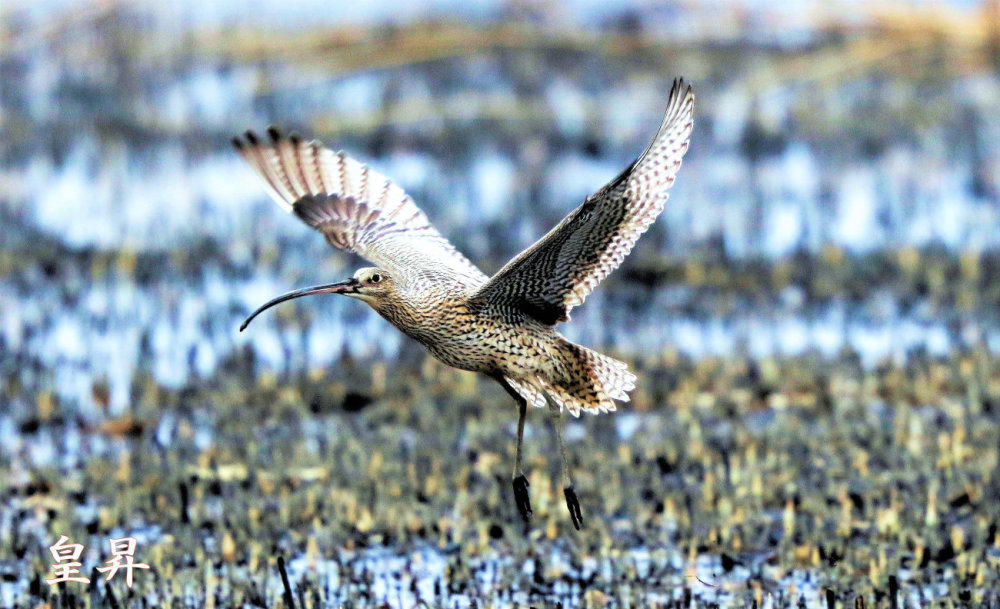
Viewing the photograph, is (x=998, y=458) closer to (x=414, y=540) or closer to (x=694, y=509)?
(x=694, y=509)

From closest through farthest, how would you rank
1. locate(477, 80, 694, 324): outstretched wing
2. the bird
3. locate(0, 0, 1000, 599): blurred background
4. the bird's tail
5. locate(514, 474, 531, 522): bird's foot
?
1. locate(477, 80, 694, 324): outstretched wing
2. the bird
3. locate(514, 474, 531, 522): bird's foot
4. the bird's tail
5. locate(0, 0, 1000, 599): blurred background

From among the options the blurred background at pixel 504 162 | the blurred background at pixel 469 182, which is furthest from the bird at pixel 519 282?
the blurred background at pixel 504 162

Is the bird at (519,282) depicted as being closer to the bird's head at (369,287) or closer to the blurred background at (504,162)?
the bird's head at (369,287)

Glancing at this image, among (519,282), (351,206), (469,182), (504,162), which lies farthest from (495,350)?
(504,162)

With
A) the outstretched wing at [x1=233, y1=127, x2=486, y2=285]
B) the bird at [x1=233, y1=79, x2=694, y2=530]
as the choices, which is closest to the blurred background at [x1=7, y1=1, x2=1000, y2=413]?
the outstretched wing at [x1=233, y1=127, x2=486, y2=285]

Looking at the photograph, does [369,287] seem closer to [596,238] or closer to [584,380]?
[596,238]

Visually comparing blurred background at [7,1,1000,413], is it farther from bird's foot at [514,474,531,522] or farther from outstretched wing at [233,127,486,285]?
bird's foot at [514,474,531,522]
